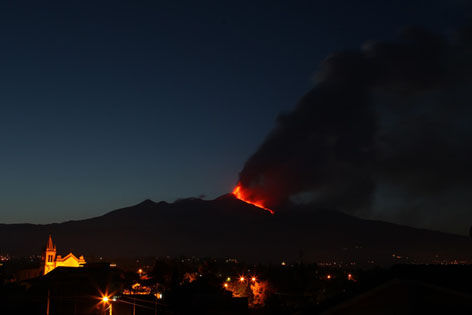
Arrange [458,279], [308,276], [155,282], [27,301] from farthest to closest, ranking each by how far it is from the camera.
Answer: [308,276], [155,282], [27,301], [458,279]

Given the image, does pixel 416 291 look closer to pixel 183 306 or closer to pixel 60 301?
pixel 183 306

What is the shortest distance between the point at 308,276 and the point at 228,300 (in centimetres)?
3391

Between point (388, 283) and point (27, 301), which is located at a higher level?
point (388, 283)

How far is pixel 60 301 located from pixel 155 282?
15411 mm

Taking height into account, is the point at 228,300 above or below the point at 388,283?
below

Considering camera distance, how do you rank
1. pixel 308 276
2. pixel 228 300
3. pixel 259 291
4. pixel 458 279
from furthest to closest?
pixel 308 276
pixel 259 291
pixel 228 300
pixel 458 279

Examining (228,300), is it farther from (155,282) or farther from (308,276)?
(308,276)

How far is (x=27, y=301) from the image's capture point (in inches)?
1644

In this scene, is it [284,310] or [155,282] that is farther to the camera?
[155,282]

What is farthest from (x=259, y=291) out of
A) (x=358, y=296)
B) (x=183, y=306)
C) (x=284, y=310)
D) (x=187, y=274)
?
(x=358, y=296)

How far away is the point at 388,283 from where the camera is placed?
24.8 feet

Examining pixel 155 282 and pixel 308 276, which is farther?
pixel 308 276

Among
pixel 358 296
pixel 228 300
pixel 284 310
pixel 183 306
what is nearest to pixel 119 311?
pixel 183 306

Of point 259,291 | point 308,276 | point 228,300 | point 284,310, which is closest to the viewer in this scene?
point 228,300
